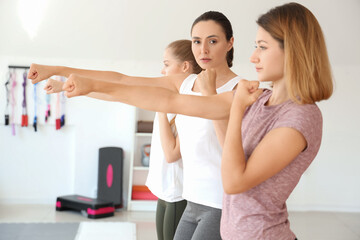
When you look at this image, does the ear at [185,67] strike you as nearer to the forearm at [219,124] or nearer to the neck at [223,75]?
the neck at [223,75]

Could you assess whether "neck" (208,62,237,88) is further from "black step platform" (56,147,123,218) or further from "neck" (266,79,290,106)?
"black step platform" (56,147,123,218)

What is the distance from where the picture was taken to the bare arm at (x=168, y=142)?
2.33 meters

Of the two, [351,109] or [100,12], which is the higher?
[100,12]

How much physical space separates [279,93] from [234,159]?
28 cm

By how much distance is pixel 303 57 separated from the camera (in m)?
1.34

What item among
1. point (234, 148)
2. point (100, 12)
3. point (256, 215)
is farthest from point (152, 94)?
point (100, 12)

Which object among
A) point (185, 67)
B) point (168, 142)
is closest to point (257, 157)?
point (168, 142)

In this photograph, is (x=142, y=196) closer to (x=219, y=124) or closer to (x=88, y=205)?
(x=88, y=205)

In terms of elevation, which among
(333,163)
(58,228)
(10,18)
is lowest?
(58,228)

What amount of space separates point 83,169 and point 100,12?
194 centimetres

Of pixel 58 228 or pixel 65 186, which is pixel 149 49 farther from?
pixel 58 228

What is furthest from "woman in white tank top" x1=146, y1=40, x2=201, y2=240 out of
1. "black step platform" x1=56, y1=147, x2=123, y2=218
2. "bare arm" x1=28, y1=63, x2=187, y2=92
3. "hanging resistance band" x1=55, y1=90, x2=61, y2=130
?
"hanging resistance band" x1=55, y1=90, x2=61, y2=130

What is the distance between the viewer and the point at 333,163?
20.0 ft

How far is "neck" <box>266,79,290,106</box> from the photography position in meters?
1.44
